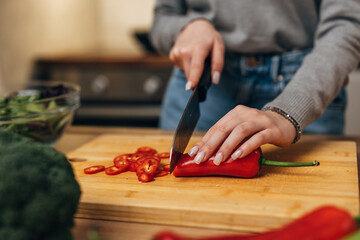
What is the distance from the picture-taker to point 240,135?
0.84m

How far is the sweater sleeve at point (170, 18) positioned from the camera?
128 cm

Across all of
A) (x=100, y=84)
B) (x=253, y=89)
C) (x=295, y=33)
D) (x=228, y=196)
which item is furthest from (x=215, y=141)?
(x=100, y=84)

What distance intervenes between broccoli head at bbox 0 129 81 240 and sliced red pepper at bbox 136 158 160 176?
10.9 inches

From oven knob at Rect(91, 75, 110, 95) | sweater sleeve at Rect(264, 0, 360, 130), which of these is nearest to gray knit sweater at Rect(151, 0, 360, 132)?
sweater sleeve at Rect(264, 0, 360, 130)

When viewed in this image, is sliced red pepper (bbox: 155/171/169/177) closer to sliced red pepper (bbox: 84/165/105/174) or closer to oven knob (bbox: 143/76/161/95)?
sliced red pepper (bbox: 84/165/105/174)

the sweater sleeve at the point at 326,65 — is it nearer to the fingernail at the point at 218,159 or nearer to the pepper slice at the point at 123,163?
the fingernail at the point at 218,159

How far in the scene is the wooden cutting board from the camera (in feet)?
2.30

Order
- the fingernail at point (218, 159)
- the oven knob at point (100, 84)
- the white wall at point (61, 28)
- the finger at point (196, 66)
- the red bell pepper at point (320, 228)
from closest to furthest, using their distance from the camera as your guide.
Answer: the red bell pepper at point (320, 228) → the fingernail at point (218, 159) → the finger at point (196, 66) → the white wall at point (61, 28) → the oven knob at point (100, 84)

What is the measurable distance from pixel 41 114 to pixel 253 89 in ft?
2.14

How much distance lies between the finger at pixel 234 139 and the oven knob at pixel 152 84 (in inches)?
63.1

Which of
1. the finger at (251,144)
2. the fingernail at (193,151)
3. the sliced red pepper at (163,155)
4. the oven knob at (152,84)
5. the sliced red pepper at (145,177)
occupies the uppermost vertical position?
the finger at (251,144)

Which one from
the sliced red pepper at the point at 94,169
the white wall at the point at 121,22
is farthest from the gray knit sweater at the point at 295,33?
the white wall at the point at 121,22

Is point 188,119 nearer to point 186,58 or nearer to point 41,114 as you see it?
point 186,58

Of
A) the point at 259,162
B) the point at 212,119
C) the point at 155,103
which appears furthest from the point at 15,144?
the point at 155,103
